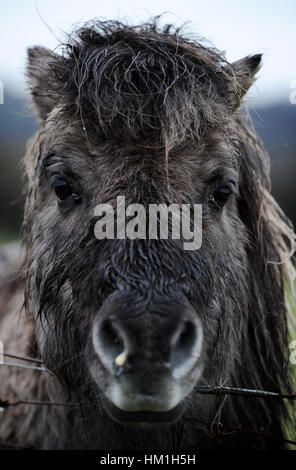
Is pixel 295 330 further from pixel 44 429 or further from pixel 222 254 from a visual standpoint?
pixel 44 429

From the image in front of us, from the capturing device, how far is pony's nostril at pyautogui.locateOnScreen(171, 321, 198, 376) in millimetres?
1828

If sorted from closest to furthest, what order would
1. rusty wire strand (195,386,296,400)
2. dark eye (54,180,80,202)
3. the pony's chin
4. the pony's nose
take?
the pony's nose < the pony's chin < rusty wire strand (195,386,296,400) < dark eye (54,180,80,202)

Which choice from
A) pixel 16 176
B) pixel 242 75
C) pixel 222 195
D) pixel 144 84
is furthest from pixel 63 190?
pixel 16 176

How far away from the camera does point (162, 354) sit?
178 cm

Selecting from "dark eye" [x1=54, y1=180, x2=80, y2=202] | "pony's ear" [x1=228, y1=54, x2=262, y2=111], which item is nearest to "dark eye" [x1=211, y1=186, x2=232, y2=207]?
"pony's ear" [x1=228, y1=54, x2=262, y2=111]

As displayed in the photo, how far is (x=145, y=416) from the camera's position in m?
1.92

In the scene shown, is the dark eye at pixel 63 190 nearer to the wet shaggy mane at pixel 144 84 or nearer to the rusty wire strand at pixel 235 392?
the wet shaggy mane at pixel 144 84

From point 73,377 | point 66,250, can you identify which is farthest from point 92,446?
point 66,250

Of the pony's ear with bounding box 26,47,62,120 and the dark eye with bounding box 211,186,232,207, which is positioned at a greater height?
the pony's ear with bounding box 26,47,62,120

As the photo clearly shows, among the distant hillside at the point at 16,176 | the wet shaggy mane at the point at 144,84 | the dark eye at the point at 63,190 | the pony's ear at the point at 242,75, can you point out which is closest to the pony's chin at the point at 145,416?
the dark eye at the point at 63,190

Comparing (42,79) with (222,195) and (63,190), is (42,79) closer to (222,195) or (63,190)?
(63,190)

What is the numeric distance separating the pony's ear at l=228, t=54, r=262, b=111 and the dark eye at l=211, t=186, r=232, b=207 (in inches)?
23.4

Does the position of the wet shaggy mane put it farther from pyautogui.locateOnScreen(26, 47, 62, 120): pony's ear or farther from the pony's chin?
the pony's chin
